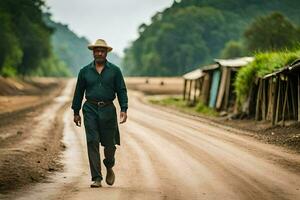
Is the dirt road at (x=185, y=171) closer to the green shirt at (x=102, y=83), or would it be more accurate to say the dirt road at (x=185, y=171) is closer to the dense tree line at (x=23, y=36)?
the green shirt at (x=102, y=83)

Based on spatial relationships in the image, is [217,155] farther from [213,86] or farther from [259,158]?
[213,86]

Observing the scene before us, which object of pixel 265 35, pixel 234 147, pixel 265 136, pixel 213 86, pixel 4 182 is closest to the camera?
pixel 4 182

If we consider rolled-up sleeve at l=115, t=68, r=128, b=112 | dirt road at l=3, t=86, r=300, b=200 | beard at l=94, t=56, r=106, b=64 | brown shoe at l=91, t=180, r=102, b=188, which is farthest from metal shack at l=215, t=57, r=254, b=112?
brown shoe at l=91, t=180, r=102, b=188

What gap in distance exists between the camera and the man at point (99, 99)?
9008mm

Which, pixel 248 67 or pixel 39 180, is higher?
pixel 248 67

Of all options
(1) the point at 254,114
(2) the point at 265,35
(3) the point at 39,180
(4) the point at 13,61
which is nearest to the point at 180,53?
(2) the point at 265,35

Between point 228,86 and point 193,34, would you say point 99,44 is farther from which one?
point 193,34

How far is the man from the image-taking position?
355 inches

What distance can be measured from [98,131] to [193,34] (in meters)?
133

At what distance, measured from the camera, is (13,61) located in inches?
2628

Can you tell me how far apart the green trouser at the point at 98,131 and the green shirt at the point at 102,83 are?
6.5 inches

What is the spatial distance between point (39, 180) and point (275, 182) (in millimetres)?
3759

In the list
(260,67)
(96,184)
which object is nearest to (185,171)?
(96,184)

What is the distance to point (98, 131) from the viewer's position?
30.1 feet
